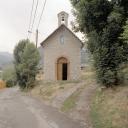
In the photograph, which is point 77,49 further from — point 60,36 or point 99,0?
point 99,0

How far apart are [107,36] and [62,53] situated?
72.4 feet

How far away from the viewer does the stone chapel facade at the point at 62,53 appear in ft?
143

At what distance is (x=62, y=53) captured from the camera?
43.6 metres

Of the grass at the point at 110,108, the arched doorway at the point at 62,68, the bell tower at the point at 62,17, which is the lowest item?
the grass at the point at 110,108

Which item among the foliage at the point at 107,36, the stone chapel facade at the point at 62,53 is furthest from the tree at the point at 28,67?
the foliage at the point at 107,36

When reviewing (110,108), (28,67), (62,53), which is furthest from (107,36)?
(28,67)

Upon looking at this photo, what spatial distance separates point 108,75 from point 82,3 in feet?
16.5

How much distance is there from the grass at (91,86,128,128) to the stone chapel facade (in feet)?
72.3

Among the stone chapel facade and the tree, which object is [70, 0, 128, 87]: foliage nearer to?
the stone chapel facade

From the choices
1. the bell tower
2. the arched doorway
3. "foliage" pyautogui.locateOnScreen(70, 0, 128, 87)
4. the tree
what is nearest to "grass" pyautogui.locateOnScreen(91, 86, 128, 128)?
"foliage" pyautogui.locateOnScreen(70, 0, 128, 87)

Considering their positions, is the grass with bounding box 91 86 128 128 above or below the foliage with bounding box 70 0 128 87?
below

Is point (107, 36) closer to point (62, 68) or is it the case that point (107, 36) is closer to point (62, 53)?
point (62, 53)

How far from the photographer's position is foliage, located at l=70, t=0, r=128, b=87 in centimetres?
2152

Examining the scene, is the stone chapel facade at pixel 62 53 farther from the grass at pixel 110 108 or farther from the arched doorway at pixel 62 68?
the grass at pixel 110 108
